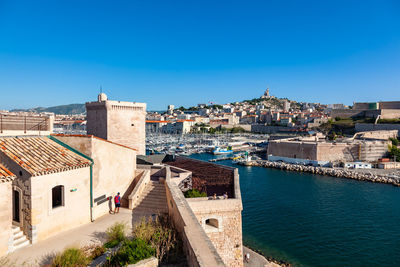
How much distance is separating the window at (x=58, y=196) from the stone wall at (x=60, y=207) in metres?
0.10

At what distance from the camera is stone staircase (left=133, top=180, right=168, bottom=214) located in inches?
281

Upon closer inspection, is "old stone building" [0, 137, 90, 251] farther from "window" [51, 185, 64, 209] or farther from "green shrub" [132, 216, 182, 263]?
"green shrub" [132, 216, 182, 263]

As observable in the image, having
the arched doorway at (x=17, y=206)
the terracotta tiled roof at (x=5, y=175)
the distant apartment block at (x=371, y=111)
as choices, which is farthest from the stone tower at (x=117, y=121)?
the distant apartment block at (x=371, y=111)

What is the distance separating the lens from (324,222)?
15188mm

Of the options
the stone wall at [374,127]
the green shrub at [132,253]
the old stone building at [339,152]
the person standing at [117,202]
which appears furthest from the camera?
the stone wall at [374,127]

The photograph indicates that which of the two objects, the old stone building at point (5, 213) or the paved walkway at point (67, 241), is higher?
the old stone building at point (5, 213)

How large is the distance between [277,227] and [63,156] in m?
11.7

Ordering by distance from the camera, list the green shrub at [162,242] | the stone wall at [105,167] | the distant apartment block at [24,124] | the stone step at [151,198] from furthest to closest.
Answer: the stone step at [151,198]
the stone wall at [105,167]
the distant apartment block at [24,124]
the green shrub at [162,242]

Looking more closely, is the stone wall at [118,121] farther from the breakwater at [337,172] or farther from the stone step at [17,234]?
the breakwater at [337,172]

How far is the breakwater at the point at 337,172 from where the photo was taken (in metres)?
24.5

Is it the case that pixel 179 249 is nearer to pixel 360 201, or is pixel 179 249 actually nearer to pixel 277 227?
pixel 277 227

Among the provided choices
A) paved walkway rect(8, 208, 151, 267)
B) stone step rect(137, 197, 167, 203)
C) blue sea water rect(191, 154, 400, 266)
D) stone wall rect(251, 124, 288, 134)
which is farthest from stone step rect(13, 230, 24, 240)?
stone wall rect(251, 124, 288, 134)

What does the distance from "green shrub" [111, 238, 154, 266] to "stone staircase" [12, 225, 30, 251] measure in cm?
222

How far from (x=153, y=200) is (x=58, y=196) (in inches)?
95.9
